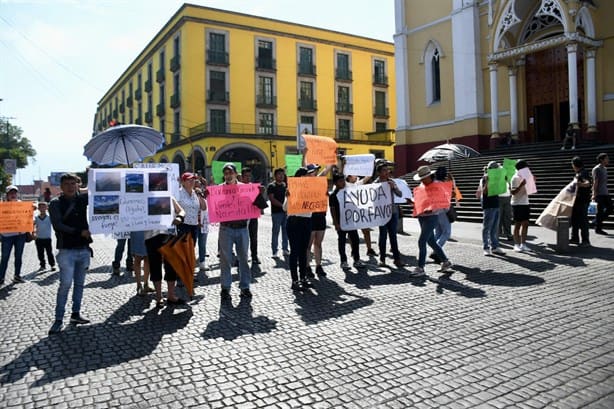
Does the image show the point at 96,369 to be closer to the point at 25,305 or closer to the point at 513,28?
the point at 25,305

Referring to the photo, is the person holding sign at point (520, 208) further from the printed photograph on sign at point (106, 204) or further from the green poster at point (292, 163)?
the printed photograph on sign at point (106, 204)

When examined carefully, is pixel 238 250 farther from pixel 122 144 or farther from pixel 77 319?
pixel 122 144

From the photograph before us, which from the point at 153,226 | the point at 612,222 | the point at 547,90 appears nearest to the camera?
the point at 153,226

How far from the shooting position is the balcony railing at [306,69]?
150 ft

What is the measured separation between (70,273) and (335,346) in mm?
3306

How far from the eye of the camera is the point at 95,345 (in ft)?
16.1

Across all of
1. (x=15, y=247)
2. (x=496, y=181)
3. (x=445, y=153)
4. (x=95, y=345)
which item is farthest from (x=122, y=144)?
(x=445, y=153)

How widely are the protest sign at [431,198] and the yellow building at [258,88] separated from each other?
3049 centimetres

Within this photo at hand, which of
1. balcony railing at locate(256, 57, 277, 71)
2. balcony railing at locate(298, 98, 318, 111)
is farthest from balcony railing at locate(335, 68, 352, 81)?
balcony railing at locate(256, 57, 277, 71)

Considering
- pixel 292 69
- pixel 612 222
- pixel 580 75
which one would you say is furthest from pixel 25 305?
pixel 292 69

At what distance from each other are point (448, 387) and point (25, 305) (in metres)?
6.06

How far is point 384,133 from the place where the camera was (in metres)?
48.5

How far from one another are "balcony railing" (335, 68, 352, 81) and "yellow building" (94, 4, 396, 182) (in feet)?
0.35

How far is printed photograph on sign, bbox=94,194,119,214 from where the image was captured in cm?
620
